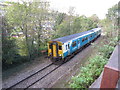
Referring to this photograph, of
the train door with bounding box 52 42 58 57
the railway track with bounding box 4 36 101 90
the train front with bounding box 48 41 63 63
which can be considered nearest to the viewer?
the railway track with bounding box 4 36 101 90

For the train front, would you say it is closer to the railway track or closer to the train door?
the train door

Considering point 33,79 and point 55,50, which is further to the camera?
point 55,50

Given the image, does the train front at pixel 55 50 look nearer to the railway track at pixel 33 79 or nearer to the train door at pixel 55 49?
the train door at pixel 55 49

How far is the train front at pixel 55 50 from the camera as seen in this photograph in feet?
28.0

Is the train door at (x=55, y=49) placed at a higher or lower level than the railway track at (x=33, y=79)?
higher

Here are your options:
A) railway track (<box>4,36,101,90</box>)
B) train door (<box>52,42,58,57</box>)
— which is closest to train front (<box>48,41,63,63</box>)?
train door (<box>52,42,58,57</box>)

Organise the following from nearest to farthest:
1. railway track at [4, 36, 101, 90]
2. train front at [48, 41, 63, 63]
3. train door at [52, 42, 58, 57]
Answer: railway track at [4, 36, 101, 90], train front at [48, 41, 63, 63], train door at [52, 42, 58, 57]

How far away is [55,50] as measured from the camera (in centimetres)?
879

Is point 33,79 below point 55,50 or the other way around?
below

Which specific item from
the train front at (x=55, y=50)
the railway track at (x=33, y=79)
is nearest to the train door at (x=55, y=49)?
the train front at (x=55, y=50)

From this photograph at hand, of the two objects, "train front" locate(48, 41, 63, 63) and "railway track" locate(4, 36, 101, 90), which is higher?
"train front" locate(48, 41, 63, 63)

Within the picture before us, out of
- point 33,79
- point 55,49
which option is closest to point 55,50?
point 55,49

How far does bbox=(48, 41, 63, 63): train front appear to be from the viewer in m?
8.53

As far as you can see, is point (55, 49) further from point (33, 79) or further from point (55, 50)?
point (33, 79)
